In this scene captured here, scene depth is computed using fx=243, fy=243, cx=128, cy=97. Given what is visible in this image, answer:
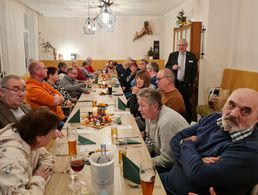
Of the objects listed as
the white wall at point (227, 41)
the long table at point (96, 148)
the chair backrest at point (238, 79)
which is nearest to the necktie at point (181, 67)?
the white wall at point (227, 41)

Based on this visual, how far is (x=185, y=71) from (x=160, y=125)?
309 cm

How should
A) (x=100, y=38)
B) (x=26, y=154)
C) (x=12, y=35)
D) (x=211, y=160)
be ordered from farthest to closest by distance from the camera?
(x=100, y=38) → (x=12, y=35) → (x=211, y=160) → (x=26, y=154)

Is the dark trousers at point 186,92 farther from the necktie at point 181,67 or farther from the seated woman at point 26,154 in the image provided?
the seated woman at point 26,154

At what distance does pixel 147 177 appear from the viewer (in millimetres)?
1161

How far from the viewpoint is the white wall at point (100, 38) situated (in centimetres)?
1013

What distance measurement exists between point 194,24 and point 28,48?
5843 mm

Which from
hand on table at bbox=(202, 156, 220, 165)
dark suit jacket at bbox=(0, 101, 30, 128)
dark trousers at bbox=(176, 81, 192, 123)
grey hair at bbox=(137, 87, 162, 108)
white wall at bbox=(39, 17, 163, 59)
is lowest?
dark trousers at bbox=(176, 81, 192, 123)

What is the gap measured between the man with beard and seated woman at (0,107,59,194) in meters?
0.84

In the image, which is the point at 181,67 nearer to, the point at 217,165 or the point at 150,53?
the point at 217,165

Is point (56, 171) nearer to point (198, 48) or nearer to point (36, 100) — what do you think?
point (36, 100)

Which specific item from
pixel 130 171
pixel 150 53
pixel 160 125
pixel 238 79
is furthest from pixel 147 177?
pixel 150 53

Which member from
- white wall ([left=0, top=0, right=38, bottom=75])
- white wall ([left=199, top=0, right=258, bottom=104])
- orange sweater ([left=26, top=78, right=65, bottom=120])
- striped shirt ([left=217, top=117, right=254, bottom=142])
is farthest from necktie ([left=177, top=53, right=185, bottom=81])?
white wall ([left=0, top=0, right=38, bottom=75])

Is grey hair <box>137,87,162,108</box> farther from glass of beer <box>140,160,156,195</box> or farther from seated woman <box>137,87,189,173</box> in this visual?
glass of beer <box>140,160,156,195</box>

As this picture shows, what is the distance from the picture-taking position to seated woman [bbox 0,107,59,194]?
3.61ft
